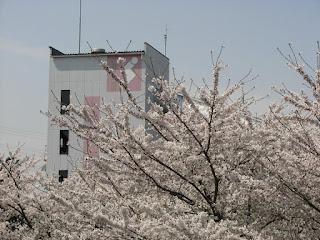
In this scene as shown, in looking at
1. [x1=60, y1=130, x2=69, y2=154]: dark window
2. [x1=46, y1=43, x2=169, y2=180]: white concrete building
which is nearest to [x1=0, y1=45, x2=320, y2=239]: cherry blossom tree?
[x1=46, y1=43, x2=169, y2=180]: white concrete building

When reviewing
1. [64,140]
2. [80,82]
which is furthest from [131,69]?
[64,140]

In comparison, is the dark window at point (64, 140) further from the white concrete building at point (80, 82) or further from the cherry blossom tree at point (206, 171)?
the cherry blossom tree at point (206, 171)

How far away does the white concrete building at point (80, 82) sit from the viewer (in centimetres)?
3269

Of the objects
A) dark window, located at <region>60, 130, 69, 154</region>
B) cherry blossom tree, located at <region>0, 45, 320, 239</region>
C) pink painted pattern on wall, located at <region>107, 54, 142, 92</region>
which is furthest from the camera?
dark window, located at <region>60, 130, 69, 154</region>

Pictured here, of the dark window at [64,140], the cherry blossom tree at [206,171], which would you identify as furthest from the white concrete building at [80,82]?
the cherry blossom tree at [206,171]

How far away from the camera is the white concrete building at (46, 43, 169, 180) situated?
32688 mm

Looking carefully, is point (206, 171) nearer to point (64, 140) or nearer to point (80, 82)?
point (64, 140)

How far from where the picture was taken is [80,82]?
34.2m

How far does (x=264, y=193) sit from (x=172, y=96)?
5.62 ft

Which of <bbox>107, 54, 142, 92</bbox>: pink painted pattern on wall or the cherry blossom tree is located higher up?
<bbox>107, 54, 142, 92</bbox>: pink painted pattern on wall

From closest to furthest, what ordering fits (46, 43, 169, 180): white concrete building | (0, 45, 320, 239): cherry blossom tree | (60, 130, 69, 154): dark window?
(0, 45, 320, 239): cherry blossom tree, (46, 43, 169, 180): white concrete building, (60, 130, 69, 154): dark window

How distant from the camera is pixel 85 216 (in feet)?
20.2

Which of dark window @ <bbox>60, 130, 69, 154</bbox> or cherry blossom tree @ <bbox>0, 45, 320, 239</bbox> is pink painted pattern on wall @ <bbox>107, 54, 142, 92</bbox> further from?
cherry blossom tree @ <bbox>0, 45, 320, 239</bbox>

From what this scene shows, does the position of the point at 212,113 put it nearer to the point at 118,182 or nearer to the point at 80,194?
the point at 118,182
